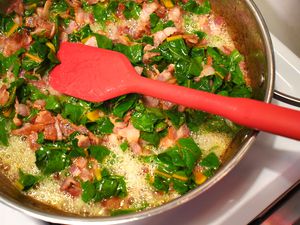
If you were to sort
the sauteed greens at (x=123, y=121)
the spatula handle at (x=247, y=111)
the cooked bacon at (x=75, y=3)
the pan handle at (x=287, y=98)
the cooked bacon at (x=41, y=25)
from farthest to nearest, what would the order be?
the cooked bacon at (x=75, y=3) < the cooked bacon at (x=41, y=25) < the sauteed greens at (x=123, y=121) < the pan handle at (x=287, y=98) < the spatula handle at (x=247, y=111)

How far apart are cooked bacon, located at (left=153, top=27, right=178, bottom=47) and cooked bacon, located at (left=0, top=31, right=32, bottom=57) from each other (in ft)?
1.85

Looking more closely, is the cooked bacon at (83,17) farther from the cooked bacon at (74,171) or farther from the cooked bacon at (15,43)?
the cooked bacon at (74,171)

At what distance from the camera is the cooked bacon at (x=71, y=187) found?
4.56 ft

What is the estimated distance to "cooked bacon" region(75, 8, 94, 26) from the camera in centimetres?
171

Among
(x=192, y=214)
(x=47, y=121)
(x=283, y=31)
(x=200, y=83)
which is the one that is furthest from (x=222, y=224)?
(x=283, y=31)

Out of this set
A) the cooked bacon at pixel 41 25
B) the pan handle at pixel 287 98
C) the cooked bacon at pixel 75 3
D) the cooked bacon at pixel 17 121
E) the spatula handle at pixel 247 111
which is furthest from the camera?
the cooked bacon at pixel 75 3

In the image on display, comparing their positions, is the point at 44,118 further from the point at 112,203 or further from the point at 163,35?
the point at 163,35

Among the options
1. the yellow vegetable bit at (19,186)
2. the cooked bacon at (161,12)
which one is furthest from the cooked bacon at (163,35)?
the yellow vegetable bit at (19,186)

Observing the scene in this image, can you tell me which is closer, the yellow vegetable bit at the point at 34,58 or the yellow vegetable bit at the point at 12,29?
the yellow vegetable bit at the point at 34,58

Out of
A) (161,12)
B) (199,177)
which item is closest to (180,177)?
(199,177)

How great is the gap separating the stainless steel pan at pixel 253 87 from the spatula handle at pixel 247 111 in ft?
0.31

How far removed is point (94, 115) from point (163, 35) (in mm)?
457

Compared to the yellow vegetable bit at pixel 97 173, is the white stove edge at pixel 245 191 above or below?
above

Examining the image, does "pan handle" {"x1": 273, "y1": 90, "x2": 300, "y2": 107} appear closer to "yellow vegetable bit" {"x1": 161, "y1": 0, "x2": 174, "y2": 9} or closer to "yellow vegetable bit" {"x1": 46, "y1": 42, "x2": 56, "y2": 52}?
"yellow vegetable bit" {"x1": 161, "y1": 0, "x2": 174, "y2": 9}
